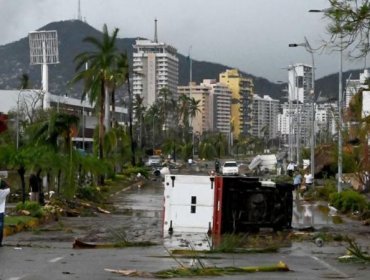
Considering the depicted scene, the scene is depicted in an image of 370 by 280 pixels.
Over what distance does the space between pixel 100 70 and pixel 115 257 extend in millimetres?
45622

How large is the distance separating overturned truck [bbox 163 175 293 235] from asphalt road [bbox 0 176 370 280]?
96 cm

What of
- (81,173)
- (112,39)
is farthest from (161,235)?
(112,39)

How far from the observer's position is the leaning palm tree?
209 ft

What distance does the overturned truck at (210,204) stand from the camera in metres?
26.3

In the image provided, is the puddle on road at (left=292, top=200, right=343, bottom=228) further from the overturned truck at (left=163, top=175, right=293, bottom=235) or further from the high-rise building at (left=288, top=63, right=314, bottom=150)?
the high-rise building at (left=288, top=63, right=314, bottom=150)

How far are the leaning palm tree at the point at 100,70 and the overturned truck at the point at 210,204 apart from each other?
3667 cm

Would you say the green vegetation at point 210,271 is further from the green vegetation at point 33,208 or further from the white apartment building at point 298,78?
the white apartment building at point 298,78

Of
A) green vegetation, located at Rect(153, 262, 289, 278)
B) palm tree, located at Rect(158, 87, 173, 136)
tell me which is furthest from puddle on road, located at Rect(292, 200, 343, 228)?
palm tree, located at Rect(158, 87, 173, 136)

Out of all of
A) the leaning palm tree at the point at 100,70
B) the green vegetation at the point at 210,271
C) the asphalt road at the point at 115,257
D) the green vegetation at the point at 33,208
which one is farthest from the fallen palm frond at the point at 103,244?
the leaning palm tree at the point at 100,70

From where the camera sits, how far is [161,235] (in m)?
26.2

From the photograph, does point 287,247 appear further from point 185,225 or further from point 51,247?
point 51,247

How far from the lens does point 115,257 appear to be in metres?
19.1

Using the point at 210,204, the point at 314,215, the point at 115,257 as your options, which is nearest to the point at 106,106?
the point at 314,215

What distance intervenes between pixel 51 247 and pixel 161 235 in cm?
475
